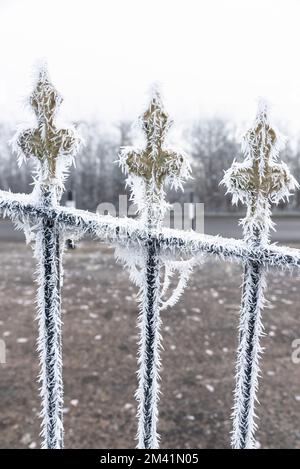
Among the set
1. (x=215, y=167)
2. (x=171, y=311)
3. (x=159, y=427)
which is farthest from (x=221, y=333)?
(x=215, y=167)

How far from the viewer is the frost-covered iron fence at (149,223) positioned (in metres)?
1.24

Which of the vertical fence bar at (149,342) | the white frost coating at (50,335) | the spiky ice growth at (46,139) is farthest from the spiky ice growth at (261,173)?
the white frost coating at (50,335)

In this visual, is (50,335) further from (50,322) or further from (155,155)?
(155,155)

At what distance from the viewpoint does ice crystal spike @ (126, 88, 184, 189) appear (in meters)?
1.23

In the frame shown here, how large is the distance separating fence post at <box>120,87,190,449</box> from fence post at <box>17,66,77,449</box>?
214mm

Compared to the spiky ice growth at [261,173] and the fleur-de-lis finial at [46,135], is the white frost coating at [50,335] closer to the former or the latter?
the fleur-de-lis finial at [46,135]

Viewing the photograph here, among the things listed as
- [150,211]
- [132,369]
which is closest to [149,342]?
[150,211]

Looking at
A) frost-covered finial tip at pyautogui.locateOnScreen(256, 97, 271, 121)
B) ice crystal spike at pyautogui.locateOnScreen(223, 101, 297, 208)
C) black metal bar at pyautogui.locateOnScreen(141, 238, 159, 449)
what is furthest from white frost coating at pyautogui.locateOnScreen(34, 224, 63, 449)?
frost-covered finial tip at pyautogui.locateOnScreen(256, 97, 271, 121)

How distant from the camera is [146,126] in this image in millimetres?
1236

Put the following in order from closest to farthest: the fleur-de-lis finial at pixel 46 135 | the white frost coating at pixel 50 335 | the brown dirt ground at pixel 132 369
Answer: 1. the fleur-de-lis finial at pixel 46 135
2. the white frost coating at pixel 50 335
3. the brown dirt ground at pixel 132 369

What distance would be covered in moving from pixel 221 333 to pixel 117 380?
1.71 metres

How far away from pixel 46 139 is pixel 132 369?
11.8ft

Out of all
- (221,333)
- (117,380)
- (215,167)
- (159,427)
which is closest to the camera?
(159,427)

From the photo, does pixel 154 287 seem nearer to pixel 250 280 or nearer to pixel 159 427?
pixel 250 280
